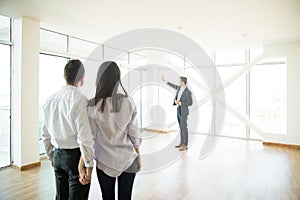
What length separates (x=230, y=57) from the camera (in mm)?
6227

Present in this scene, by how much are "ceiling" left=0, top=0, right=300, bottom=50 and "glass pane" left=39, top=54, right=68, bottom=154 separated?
63 centimetres

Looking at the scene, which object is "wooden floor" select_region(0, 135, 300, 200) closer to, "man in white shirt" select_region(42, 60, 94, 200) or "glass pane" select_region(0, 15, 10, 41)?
"man in white shirt" select_region(42, 60, 94, 200)

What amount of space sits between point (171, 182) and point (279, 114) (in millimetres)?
4154

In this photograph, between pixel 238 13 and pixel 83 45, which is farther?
Answer: pixel 83 45

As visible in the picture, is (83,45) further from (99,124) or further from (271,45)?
(271,45)

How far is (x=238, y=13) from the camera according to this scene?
327 centimetres

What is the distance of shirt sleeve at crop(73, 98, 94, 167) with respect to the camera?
4.21 ft

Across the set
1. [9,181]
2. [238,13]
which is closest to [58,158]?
[9,181]

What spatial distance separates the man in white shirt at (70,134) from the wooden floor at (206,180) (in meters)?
1.29

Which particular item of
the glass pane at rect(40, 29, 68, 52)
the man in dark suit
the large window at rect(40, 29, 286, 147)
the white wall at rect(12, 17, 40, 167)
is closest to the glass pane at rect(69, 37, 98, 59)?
the large window at rect(40, 29, 286, 147)

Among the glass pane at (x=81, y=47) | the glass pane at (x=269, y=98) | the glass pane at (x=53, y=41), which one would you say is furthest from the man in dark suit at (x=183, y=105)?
the glass pane at (x=53, y=41)

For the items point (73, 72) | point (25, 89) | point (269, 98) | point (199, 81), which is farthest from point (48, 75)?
point (269, 98)

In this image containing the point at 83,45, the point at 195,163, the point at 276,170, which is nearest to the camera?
the point at 276,170

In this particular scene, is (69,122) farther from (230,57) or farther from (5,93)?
(230,57)
